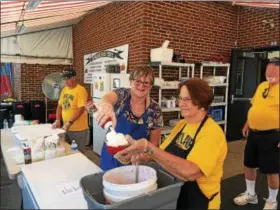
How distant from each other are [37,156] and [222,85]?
1.23 m

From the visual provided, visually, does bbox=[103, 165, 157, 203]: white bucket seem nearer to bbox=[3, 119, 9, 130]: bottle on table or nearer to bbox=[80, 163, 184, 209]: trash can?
bbox=[80, 163, 184, 209]: trash can

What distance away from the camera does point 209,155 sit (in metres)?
0.50

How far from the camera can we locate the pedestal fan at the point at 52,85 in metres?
0.97

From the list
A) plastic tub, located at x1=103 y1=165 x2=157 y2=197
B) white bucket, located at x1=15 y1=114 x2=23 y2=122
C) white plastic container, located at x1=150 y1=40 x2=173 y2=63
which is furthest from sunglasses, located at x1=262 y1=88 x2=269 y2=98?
white plastic container, located at x1=150 y1=40 x2=173 y2=63

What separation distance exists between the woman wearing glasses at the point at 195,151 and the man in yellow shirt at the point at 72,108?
64cm

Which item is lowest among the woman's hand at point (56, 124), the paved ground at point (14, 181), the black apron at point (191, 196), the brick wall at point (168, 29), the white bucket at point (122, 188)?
the paved ground at point (14, 181)

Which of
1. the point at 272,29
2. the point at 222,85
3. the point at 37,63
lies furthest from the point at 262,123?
the point at 37,63

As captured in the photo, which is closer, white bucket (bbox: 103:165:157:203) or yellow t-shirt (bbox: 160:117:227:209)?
white bucket (bbox: 103:165:157:203)

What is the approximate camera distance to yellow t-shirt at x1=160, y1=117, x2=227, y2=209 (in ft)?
1.64

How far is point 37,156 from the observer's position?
2.67 feet

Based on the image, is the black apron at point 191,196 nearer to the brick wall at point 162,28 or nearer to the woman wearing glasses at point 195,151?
the woman wearing glasses at point 195,151

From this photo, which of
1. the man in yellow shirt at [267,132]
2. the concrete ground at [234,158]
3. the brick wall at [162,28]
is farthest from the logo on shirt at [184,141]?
the brick wall at [162,28]

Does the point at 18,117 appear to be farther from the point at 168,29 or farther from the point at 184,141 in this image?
the point at 168,29

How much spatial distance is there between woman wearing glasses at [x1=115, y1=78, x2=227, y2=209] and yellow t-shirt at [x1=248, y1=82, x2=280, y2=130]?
0.24 m
